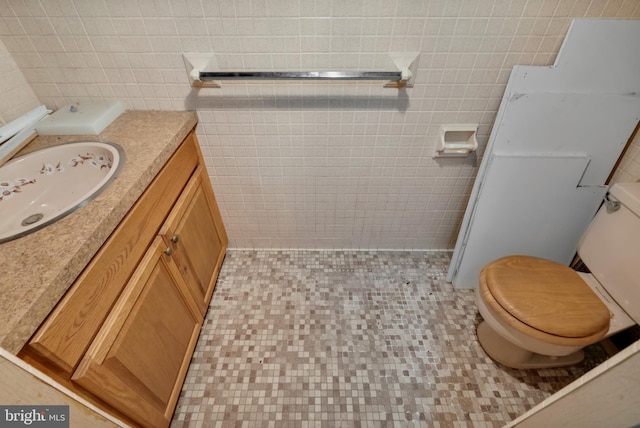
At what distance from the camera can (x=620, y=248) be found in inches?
41.0

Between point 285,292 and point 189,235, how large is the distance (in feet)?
1.90

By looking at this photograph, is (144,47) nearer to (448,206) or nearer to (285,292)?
(285,292)

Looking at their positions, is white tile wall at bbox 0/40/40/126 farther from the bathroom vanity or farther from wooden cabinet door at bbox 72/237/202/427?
wooden cabinet door at bbox 72/237/202/427

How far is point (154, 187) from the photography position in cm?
96

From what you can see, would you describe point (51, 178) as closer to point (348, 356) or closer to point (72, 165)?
point (72, 165)

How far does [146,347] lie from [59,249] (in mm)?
418

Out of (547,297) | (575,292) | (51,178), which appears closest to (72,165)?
(51,178)

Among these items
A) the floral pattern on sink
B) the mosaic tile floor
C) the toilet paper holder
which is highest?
the floral pattern on sink

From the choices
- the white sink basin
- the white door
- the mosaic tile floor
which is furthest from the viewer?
the mosaic tile floor

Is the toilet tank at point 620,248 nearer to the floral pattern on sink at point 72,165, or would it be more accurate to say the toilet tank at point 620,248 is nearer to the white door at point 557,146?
the white door at point 557,146

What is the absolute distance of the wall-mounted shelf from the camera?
0.99 meters

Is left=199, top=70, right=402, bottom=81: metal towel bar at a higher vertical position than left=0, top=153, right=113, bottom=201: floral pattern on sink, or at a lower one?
higher

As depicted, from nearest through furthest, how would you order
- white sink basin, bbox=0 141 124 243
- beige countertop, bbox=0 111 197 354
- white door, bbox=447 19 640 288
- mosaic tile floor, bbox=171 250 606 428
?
beige countertop, bbox=0 111 197 354
white sink basin, bbox=0 141 124 243
white door, bbox=447 19 640 288
mosaic tile floor, bbox=171 250 606 428

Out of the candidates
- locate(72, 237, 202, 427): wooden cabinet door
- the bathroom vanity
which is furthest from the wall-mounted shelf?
locate(72, 237, 202, 427): wooden cabinet door
